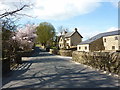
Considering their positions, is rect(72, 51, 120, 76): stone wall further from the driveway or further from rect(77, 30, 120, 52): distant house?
rect(77, 30, 120, 52): distant house

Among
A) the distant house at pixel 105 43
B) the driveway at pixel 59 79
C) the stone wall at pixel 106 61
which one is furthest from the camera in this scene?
the distant house at pixel 105 43

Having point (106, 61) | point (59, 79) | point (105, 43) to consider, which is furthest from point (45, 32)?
point (59, 79)

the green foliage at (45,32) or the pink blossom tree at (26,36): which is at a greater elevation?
the green foliage at (45,32)

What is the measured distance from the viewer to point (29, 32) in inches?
1538

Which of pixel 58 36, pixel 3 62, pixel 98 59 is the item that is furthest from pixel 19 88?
pixel 58 36

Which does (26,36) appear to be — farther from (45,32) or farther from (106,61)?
(45,32)

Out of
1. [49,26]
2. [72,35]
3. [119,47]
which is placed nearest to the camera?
[119,47]

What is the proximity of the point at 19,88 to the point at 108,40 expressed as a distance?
36.5 metres

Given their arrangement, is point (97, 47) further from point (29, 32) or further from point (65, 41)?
point (65, 41)

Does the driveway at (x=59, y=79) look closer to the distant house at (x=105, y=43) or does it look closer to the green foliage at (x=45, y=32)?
the distant house at (x=105, y=43)

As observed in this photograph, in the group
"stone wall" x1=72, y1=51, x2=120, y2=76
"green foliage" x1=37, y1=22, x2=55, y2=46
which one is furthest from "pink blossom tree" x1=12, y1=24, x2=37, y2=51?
"green foliage" x1=37, y1=22, x2=55, y2=46

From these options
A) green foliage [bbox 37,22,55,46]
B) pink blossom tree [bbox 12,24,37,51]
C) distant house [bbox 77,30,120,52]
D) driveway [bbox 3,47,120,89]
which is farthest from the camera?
green foliage [bbox 37,22,55,46]

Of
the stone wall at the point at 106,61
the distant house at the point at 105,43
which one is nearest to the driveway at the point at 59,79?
the stone wall at the point at 106,61

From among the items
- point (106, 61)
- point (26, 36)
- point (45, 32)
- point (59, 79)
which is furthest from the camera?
point (45, 32)
